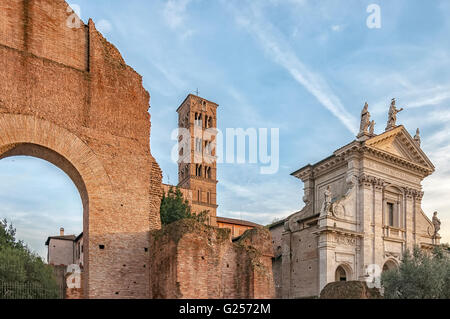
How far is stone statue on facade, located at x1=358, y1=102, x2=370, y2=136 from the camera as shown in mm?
25872

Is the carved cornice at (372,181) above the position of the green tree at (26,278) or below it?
above

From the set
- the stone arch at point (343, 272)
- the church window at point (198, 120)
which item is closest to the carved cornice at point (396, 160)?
the stone arch at point (343, 272)

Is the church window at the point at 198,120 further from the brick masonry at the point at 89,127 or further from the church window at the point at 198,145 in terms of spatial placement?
the brick masonry at the point at 89,127

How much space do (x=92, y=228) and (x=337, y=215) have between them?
16815mm

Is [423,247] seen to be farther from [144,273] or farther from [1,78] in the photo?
[1,78]

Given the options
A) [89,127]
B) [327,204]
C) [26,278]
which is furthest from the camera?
[327,204]

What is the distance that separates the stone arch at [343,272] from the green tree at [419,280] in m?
5.59

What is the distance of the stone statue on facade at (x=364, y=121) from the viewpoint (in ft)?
84.9

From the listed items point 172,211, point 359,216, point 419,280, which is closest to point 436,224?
point 359,216

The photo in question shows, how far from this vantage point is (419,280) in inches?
687

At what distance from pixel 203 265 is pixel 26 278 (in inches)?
290

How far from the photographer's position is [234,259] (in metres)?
11.9

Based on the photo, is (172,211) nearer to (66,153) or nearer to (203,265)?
(203,265)
